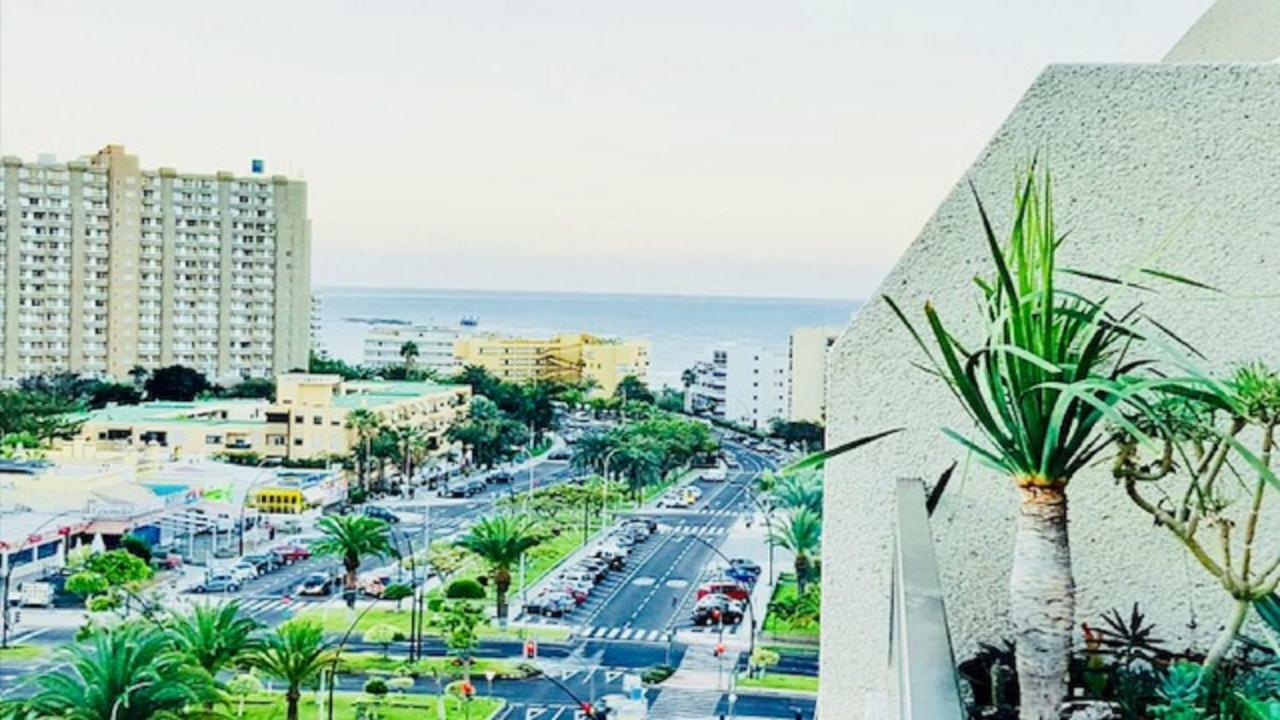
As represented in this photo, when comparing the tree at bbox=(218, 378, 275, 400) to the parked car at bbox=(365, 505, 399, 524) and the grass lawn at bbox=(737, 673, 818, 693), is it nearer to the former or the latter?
the parked car at bbox=(365, 505, 399, 524)

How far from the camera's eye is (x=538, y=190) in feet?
28.5

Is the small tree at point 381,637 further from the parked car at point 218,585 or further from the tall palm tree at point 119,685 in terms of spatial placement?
the tall palm tree at point 119,685

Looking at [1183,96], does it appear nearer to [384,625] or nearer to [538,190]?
[384,625]

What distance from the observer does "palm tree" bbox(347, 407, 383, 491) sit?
753 cm

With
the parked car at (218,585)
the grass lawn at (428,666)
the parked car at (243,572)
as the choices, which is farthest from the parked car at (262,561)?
the grass lawn at (428,666)

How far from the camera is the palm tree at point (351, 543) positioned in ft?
23.3

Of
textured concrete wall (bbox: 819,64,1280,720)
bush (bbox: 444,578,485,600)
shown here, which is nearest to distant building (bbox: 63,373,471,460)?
bush (bbox: 444,578,485,600)

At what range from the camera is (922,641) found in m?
0.79

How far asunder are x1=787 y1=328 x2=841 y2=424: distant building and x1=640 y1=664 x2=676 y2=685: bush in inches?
65.4

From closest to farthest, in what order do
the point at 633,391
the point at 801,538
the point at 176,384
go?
the point at 801,538
the point at 633,391
the point at 176,384

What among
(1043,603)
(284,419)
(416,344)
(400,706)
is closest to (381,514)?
(284,419)

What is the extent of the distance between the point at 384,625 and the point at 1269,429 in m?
6.30

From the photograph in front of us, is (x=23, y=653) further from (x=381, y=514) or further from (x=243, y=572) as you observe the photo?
(x=381, y=514)

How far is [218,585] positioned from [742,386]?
3052mm
